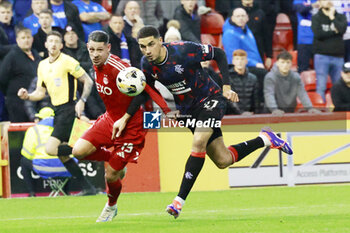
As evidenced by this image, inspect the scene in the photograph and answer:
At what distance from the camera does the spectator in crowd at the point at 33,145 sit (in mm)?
13438

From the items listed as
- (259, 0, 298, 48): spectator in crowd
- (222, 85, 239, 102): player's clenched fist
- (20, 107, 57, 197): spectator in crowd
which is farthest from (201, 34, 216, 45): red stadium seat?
(222, 85, 239, 102): player's clenched fist

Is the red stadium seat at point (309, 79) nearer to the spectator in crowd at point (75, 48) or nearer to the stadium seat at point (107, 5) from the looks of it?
the stadium seat at point (107, 5)

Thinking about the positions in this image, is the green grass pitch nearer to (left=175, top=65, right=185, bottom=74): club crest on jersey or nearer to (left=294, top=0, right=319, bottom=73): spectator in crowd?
(left=175, top=65, right=185, bottom=74): club crest on jersey

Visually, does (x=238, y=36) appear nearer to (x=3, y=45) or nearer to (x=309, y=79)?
(x=309, y=79)

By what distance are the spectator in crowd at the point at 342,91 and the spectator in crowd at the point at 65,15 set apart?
4.62 meters

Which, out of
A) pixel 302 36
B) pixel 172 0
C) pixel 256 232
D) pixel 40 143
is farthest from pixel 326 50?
pixel 256 232

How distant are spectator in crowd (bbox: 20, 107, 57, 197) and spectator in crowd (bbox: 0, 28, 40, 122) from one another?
0.70 meters

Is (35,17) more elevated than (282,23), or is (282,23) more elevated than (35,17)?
(35,17)

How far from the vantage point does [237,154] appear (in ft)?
32.5

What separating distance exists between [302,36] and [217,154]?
7.05m

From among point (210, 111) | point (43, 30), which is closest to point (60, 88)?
point (43, 30)

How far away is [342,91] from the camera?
14344 mm

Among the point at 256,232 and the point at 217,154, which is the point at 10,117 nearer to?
the point at 217,154

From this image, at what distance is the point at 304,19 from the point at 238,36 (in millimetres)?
1732
